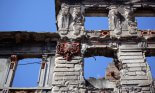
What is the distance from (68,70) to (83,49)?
5.17 feet

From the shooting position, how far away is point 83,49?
12281mm

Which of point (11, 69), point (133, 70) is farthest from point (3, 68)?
point (133, 70)

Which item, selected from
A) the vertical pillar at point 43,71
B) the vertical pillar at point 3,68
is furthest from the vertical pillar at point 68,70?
the vertical pillar at point 3,68

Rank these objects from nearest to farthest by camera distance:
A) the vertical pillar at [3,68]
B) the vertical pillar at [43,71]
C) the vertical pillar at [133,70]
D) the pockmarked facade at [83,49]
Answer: the vertical pillar at [133,70] → the pockmarked facade at [83,49] → the vertical pillar at [43,71] → the vertical pillar at [3,68]

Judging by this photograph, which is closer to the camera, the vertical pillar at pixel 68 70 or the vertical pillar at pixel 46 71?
the vertical pillar at pixel 68 70

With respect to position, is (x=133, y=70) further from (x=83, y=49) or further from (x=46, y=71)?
(x=46, y=71)

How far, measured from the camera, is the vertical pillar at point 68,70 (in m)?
10.7

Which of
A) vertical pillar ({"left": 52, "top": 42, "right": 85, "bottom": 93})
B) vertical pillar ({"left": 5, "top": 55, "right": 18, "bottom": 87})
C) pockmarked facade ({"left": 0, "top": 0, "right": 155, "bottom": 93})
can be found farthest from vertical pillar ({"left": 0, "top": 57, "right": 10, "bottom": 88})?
vertical pillar ({"left": 52, "top": 42, "right": 85, "bottom": 93})

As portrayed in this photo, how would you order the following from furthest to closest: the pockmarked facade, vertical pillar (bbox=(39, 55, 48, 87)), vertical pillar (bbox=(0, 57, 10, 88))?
1. vertical pillar (bbox=(0, 57, 10, 88))
2. vertical pillar (bbox=(39, 55, 48, 87))
3. the pockmarked facade

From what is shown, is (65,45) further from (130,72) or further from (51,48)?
(130,72)

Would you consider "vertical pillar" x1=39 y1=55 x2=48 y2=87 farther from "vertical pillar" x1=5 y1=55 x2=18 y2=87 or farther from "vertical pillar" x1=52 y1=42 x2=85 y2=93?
"vertical pillar" x1=5 y1=55 x2=18 y2=87

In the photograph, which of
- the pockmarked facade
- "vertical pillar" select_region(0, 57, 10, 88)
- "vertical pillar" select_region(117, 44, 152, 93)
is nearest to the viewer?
"vertical pillar" select_region(117, 44, 152, 93)

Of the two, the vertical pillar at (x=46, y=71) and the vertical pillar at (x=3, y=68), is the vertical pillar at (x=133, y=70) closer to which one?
the vertical pillar at (x=46, y=71)

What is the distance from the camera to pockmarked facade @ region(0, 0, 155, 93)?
35.5ft
